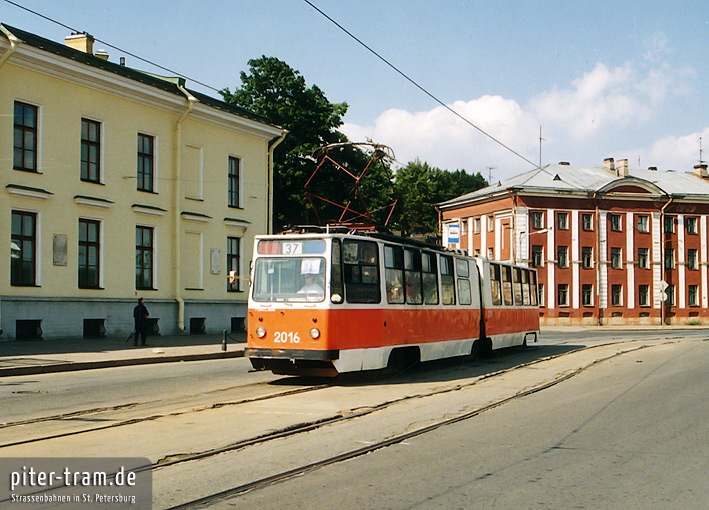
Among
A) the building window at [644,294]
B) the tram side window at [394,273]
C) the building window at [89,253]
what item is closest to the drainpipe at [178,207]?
the building window at [89,253]

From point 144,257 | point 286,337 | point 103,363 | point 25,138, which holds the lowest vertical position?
point 103,363

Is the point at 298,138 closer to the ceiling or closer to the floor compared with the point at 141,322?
closer to the ceiling

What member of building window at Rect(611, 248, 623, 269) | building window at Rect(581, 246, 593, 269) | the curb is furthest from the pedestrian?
building window at Rect(611, 248, 623, 269)

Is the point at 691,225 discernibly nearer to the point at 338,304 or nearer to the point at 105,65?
the point at 105,65

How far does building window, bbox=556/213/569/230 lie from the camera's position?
196 ft

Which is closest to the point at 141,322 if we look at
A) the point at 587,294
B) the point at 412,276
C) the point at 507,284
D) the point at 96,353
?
the point at 96,353

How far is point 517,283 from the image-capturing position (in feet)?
80.3

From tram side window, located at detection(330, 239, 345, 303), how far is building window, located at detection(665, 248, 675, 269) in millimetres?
55380

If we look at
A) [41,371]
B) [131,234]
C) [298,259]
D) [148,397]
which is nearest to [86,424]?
[148,397]

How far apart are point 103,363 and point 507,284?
1147 cm

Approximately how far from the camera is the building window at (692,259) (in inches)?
2537

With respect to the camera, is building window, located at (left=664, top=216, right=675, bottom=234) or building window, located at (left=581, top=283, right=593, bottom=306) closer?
building window, located at (left=581, top=283, right=593, bottom=306)

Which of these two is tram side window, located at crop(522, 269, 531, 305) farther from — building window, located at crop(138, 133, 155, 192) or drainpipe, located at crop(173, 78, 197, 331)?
building window, located at crop(138, 133, 155, 192)

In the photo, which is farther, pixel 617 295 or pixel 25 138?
pixel 617 295
